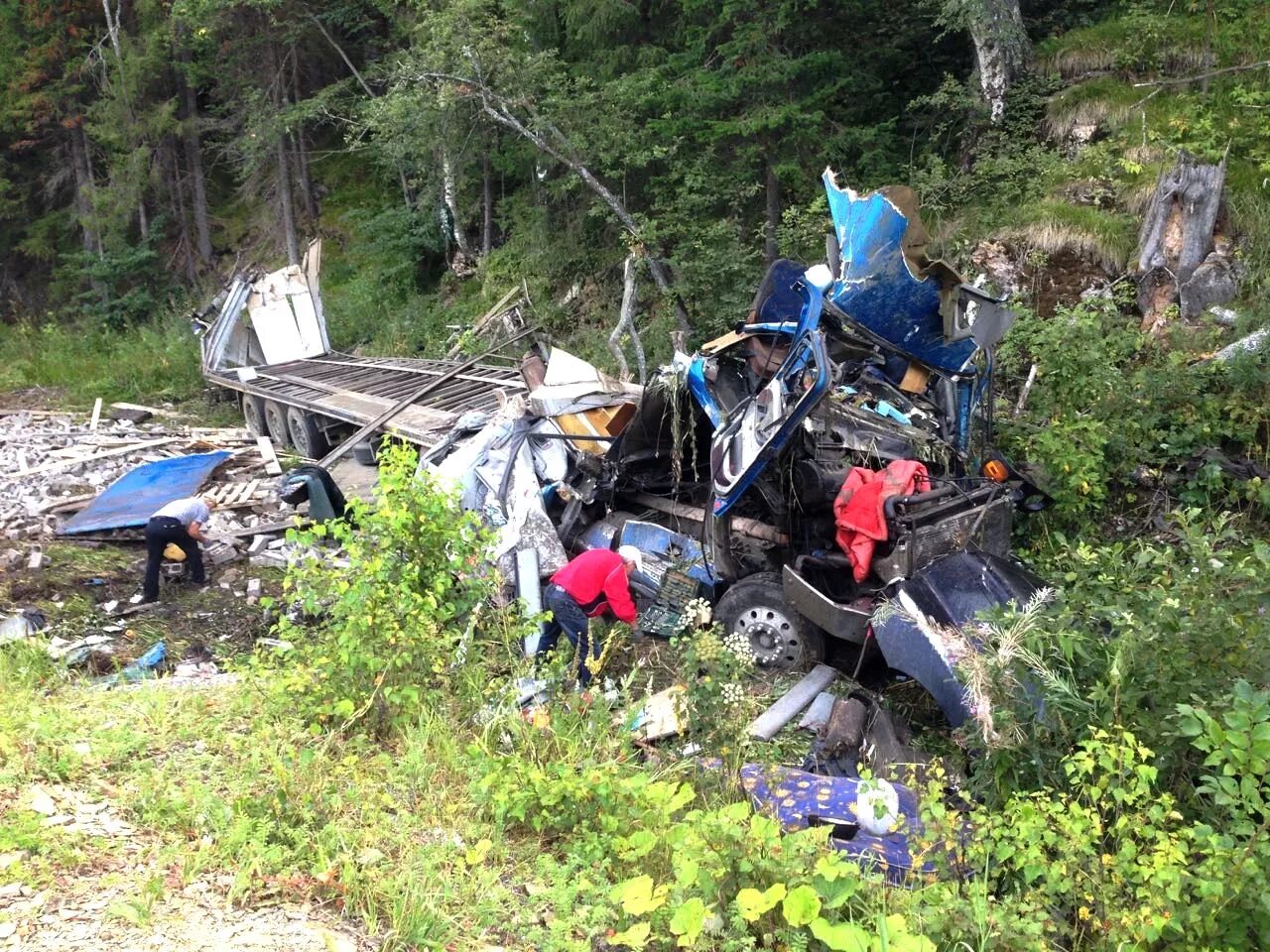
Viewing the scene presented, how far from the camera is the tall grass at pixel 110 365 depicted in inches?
734

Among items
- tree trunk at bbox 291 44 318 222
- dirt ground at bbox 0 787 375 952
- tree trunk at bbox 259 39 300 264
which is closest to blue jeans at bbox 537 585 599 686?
dirt ground at bbox 0 787 375 952

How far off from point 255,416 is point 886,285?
38.6 ft

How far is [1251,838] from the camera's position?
315cm

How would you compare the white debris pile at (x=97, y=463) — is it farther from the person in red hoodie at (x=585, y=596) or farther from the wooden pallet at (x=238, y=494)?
the person in red hoodie at (x=585, y=596)

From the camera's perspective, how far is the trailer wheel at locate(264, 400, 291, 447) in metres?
14.5

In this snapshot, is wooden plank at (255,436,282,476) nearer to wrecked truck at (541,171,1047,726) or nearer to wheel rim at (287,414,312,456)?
wheel rim at (287,414,312,456)

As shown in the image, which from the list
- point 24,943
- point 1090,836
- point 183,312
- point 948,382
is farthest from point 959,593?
point 183,312

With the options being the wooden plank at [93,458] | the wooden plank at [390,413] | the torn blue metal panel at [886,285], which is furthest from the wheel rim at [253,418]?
the torn blue metal panel at [886,285]

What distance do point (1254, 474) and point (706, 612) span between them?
4729mm

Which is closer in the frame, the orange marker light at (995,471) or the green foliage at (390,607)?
the green foliage at (390,607)

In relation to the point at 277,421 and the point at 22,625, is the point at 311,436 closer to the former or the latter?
the point at 277,421

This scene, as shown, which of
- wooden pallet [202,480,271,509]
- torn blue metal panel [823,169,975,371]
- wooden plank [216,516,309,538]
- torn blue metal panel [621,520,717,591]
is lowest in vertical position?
wooden pallet [202,480,271,509]

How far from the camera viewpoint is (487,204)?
19141 mm

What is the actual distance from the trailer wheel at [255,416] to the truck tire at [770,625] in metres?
11.0
